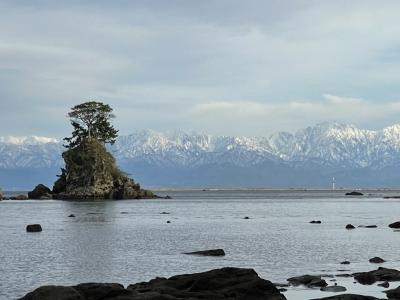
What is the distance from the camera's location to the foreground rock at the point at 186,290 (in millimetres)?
32062

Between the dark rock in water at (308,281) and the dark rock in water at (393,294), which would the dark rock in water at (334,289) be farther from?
the dark rock in water at (393,294)

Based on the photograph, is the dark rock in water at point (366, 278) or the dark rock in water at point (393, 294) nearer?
the dark rock in water at point (393, 294)

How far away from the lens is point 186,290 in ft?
121

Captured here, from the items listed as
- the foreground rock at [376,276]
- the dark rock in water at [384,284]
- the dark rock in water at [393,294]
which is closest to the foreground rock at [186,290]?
the dark rock in water at [393,294]

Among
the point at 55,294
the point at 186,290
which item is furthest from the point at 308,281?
the point at 55,294

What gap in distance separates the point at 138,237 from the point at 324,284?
141ft

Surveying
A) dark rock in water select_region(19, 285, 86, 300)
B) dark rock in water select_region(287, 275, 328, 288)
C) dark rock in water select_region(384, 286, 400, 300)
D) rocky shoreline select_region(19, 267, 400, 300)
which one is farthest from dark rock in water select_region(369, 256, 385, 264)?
dark rock in water select_region(19, 285, 86, 300)

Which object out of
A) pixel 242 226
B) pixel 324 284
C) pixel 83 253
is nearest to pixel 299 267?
pixel 324 284

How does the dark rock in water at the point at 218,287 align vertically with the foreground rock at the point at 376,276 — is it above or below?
above

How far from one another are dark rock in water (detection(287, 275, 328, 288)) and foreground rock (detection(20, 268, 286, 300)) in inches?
234

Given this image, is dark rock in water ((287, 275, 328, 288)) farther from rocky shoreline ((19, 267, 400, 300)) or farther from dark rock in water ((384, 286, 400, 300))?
dark rock in water ((384, 286, 400, 300))

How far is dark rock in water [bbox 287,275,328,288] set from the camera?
42.2m

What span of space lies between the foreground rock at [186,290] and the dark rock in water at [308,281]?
5.95 metres

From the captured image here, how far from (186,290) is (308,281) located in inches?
400
